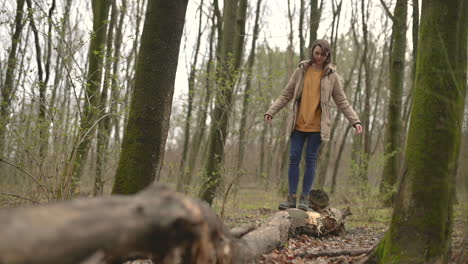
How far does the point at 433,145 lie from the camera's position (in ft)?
8.68

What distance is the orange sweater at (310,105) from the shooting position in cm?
497

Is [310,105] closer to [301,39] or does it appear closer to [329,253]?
[329,253]

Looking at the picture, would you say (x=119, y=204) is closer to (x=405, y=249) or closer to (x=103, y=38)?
(x=405, y=249)

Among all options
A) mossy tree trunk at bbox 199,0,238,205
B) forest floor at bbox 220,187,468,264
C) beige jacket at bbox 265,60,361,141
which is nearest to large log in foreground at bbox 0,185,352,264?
forest floor at bbox 220,187,468,264

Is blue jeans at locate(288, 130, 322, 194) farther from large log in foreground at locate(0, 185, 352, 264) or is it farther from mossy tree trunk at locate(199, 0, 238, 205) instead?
mossy tree trunk at locate(199, 0, 238, 205)

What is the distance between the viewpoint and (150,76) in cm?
362

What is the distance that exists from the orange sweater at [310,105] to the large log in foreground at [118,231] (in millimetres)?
2723

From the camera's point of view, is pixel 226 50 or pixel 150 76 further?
pixel 226 50

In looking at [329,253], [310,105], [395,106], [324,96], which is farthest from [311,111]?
[395,106]

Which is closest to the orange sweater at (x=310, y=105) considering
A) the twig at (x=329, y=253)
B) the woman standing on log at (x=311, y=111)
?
the woman standing on log at (x=311, y=111)

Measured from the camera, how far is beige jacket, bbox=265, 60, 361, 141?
4.90 meters

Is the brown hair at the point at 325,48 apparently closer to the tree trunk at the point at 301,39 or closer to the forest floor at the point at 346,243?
the forest floor at the point at 346,243

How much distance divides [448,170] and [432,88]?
1.96ft

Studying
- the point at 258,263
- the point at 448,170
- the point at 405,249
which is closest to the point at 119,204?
the point at 258,263
